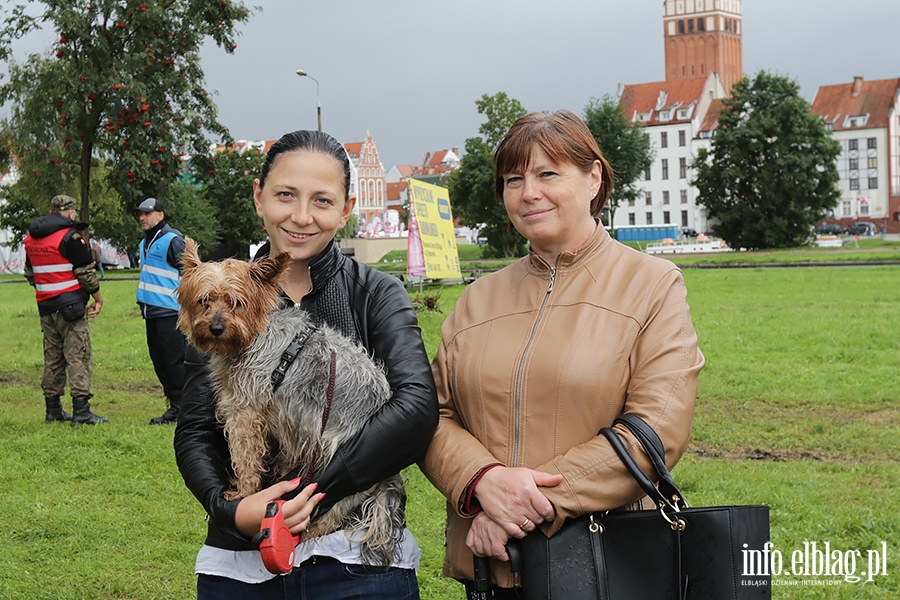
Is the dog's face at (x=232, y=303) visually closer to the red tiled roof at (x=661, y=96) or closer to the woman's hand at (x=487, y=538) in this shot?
the woman's hand at (x=487, y=538)

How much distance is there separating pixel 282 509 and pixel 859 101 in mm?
120201

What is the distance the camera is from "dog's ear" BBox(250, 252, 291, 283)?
117 inches

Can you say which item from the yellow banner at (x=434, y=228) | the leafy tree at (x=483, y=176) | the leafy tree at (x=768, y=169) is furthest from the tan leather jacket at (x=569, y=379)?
the leafy tree at (x=768, y=169)

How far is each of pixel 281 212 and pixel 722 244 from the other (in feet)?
244

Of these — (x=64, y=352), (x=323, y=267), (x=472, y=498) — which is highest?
(x=323, y=267)

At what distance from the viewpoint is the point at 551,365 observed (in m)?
3.03

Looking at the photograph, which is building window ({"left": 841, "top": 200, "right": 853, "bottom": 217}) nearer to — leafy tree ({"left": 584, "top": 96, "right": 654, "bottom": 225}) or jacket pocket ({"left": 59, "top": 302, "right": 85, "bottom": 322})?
leafy tree ({"left": 584, "top": 96, "right": 654, "bottom": 225})

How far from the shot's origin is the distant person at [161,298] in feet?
36.4

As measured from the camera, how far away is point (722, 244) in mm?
73938

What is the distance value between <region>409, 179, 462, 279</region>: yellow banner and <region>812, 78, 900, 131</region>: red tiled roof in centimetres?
8950

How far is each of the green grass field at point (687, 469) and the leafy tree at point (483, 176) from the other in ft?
156

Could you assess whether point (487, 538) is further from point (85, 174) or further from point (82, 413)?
point (85, 174)

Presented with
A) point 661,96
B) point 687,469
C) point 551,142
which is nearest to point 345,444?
point 551,142

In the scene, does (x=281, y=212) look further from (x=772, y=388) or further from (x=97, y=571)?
(x=772, y=388)
